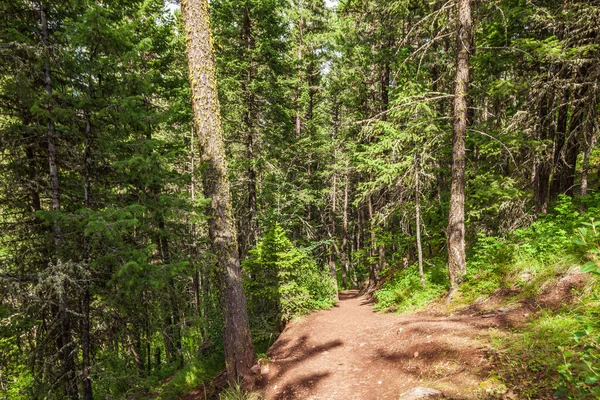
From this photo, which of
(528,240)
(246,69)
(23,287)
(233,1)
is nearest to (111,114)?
(23,287)

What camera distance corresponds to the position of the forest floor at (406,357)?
14.2ft

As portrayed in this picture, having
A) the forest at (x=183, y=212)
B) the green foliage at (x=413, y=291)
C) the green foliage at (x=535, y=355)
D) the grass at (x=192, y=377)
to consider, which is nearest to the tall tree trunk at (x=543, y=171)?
the forest at (x=183, y=212)

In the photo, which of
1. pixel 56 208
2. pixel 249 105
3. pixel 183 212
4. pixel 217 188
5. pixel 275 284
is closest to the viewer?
pixel 56 208

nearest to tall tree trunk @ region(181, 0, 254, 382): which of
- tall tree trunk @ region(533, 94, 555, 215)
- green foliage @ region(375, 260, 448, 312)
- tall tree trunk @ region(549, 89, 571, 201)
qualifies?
green foliage @ region(375, 260, 448, 312)

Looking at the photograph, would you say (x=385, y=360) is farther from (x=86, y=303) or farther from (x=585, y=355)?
(x=86, y=303)

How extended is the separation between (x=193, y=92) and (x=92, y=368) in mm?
6921

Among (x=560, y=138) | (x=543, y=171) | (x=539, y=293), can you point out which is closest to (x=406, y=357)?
(x=539, y=293)

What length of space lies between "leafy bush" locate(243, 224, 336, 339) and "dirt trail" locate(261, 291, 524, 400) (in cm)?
155

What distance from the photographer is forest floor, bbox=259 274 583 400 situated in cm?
433

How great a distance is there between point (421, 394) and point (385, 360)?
198cm

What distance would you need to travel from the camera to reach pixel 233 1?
1215cm

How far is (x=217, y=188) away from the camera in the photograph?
6.85 meters

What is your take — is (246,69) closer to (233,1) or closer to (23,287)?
(233,1)

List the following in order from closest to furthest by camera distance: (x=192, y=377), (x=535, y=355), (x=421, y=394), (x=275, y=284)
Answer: (x=535, y=355)
(x=421, y=394)
(x=192, y=377)
(x=275, y=284)
